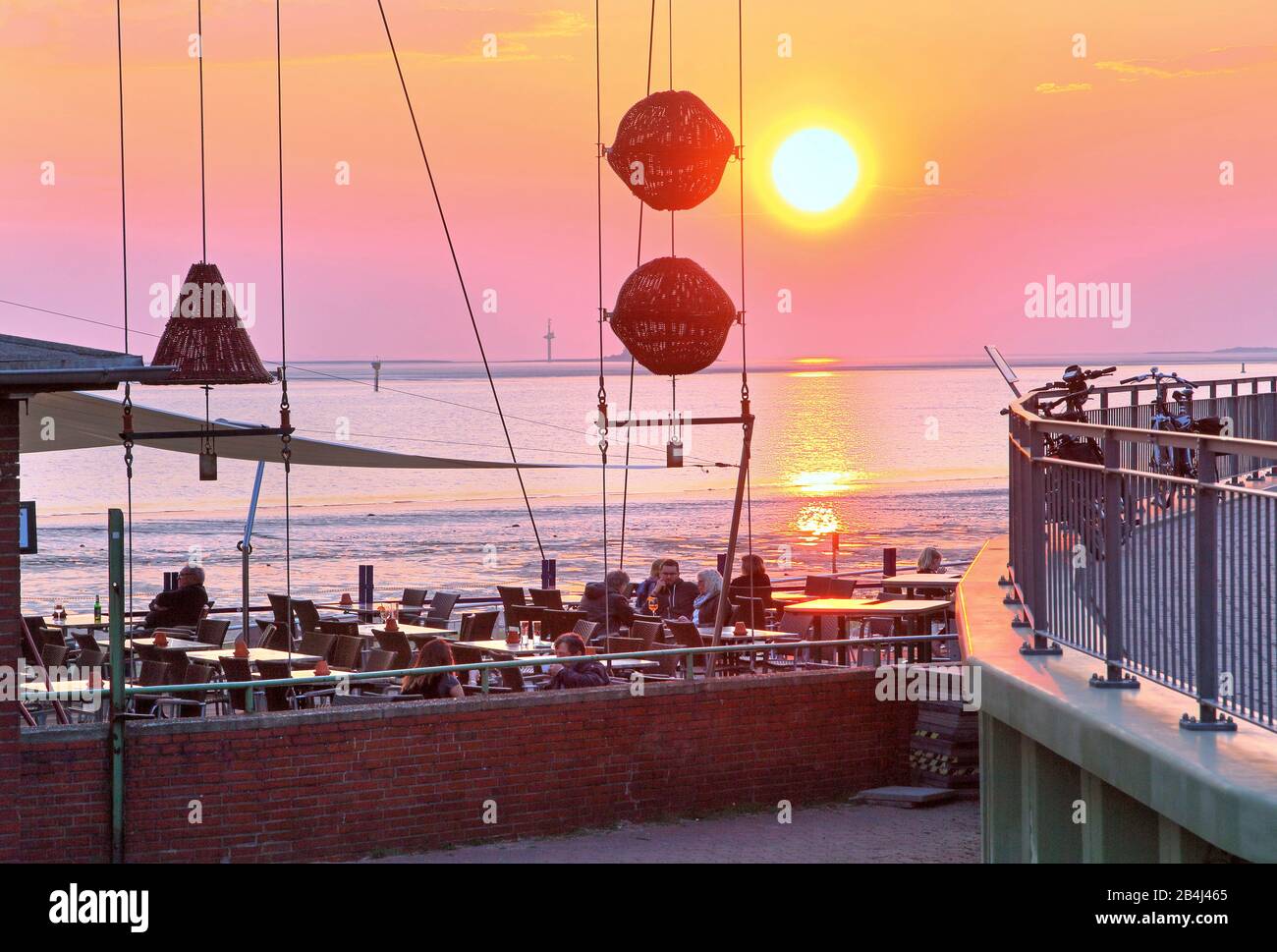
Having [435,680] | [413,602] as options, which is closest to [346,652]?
[435,680]

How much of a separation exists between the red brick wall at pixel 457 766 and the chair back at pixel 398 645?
117 inches

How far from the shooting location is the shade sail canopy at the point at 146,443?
15336 millimetres

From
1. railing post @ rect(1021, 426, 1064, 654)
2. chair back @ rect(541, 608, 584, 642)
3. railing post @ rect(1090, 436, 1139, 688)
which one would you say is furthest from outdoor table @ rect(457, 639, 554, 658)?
railing post @ rect(1090, 436, 1139, 688)

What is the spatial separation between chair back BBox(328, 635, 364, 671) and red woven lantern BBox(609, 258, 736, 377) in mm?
4243

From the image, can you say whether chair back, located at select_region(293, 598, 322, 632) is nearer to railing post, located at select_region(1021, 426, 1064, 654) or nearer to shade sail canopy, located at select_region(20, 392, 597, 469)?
shade sail canopy, located at select_region(20, 392, 597, 469)

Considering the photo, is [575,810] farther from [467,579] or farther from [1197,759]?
[467,579]

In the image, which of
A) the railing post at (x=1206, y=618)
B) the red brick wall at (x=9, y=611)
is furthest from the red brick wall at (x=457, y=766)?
the railing post at (x=1206, y=618)

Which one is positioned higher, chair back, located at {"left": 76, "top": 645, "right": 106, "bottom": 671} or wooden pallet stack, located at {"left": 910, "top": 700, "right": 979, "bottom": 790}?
chair back, located at {"left": 76, "top": 645, "right": 106, "bottom": 671}

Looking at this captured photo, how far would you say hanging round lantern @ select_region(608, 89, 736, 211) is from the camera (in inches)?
516

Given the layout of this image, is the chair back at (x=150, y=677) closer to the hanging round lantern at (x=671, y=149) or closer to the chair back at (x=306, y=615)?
the chair back at (x=306, y=615)

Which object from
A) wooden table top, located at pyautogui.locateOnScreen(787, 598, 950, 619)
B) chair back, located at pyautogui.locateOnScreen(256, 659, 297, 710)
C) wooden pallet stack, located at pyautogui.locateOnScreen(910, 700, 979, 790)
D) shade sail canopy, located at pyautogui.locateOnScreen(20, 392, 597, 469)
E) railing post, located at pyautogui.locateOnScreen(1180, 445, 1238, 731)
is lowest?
wooden pallet stack, located at pyautogui.locateOnScreen(910, 700, 979, 790)

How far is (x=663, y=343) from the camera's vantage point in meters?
13.1
